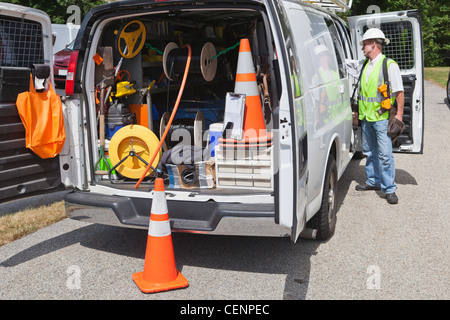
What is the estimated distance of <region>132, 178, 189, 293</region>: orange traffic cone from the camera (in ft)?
13.2

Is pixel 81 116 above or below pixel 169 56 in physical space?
below

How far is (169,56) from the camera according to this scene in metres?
5.56

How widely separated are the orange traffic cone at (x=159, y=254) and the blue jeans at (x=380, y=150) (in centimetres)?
326

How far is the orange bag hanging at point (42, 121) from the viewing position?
14.1 ft

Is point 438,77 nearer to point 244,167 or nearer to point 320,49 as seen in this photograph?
point 320,49

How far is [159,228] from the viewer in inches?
159

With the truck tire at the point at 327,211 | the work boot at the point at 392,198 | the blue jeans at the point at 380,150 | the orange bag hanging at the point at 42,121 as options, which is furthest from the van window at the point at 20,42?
the work boot at the point at 392,198

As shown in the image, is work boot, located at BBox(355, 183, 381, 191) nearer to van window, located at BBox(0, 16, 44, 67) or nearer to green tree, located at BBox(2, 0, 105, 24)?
van window, located at BBox(0, 16, 44, 67)

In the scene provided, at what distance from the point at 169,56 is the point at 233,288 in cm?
263

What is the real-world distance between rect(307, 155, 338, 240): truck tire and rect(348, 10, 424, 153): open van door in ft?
6.53

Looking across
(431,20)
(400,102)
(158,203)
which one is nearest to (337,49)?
(400,102)

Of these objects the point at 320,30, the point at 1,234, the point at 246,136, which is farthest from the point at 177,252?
the point at 320,30

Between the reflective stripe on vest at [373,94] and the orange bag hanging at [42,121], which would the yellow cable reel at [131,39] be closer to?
the orange bag hanging at [42,121]
